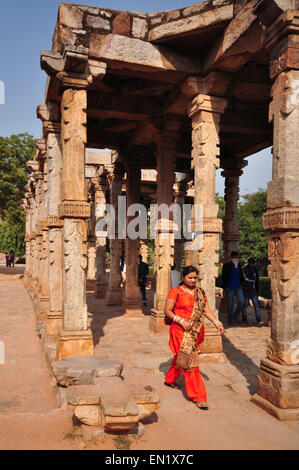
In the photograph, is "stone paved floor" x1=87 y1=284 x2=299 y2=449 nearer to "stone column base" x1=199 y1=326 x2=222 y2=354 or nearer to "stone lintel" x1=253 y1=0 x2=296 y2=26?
"stone column base" x1=199 y1=326 x2=222 y2=354

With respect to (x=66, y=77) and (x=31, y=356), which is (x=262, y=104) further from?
(x=31, y=356)

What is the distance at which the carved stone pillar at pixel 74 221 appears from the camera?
5495mm

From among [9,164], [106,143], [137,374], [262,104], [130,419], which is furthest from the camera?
[9,164]

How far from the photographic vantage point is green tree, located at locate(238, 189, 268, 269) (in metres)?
27.5

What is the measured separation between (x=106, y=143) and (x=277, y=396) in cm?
779

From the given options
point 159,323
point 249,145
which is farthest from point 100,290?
point 249,145

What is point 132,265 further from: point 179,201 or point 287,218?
point 287,218

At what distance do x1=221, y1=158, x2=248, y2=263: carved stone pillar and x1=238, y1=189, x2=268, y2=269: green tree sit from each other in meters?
16.0

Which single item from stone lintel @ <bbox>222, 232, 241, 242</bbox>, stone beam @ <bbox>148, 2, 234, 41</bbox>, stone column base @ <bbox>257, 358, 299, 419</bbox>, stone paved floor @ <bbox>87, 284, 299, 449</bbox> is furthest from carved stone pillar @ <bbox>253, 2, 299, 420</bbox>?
stone lintel @ <bbox>222, 232, 241, 242</bbox>

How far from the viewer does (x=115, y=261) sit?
11914mm

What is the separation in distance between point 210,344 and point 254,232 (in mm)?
23806

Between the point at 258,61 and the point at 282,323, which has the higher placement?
the point at 258,61

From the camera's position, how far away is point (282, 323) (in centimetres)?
396
